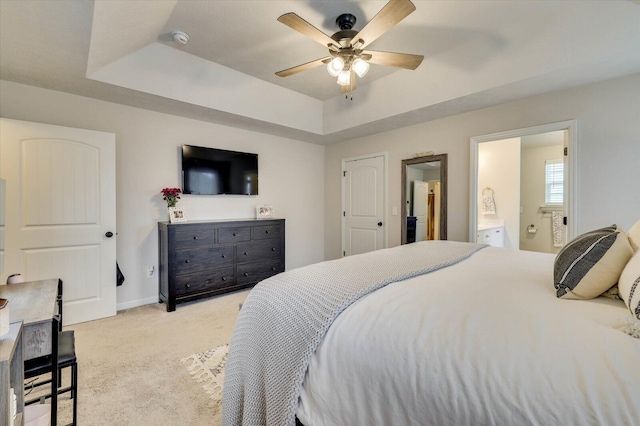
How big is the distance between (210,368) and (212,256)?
5.29 ft

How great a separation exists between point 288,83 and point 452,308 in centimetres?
354

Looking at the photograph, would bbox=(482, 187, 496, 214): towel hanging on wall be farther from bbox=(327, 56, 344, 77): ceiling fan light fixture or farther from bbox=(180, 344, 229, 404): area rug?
bbox=(180, 344, 229, 404): area rug

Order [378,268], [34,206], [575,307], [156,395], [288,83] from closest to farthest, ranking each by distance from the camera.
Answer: [575,307]
[378,268]
[156,395]
[34,206]
[288,83]

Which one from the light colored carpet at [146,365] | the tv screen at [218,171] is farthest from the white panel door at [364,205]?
the light colored carpet at [146,365]

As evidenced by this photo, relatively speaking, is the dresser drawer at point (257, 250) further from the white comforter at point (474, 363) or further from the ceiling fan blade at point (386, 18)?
the white comforter at point (474, 363)

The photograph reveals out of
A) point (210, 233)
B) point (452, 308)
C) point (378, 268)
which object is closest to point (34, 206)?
point (210, 233)

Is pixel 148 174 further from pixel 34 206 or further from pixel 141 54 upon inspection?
pixel 141 54

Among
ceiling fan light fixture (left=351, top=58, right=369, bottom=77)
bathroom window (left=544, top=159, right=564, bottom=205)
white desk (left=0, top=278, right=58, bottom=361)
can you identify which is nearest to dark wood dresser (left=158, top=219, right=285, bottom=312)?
white desk (left=0, top=278, right=58, bottom=361)

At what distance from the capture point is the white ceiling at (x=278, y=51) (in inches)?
80.7

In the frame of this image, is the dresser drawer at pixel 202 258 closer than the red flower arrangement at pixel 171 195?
Yes

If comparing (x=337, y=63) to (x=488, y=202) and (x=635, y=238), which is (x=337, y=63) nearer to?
(x=635, y=238)

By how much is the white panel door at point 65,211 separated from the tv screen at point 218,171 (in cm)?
81

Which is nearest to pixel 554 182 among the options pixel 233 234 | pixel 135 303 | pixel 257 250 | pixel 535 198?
pixel 535 198

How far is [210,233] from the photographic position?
3.40m
